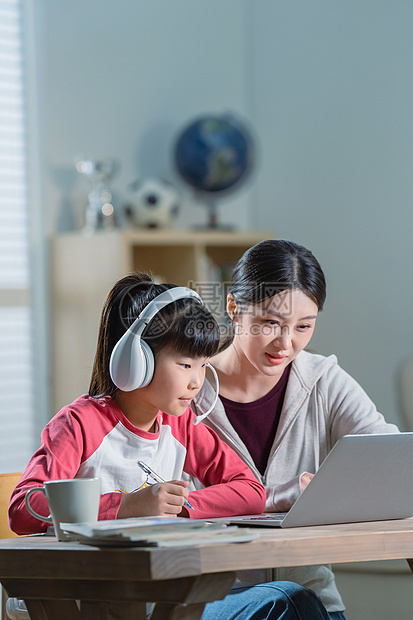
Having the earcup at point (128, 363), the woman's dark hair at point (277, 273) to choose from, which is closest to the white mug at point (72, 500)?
the earcup at point (128, 363)

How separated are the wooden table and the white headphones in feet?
0.84

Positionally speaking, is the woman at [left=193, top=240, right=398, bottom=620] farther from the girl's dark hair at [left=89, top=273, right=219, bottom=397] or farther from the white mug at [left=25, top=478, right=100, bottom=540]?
the white mug at [left=25, top=478, right=100, bottom=540]

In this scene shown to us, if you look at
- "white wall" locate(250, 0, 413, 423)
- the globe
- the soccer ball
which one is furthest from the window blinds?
"white wall" locate(250, 0, 413, 423)

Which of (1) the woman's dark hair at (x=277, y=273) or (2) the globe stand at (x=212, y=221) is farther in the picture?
(2) the globe stand at (x=212, y=221)

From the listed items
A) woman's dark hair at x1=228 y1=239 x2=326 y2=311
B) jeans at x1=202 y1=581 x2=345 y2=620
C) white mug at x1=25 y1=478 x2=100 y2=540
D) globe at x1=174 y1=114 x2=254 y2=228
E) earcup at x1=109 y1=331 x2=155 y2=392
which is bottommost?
jeans at x1=202 y1=581 x2=345 y2=620

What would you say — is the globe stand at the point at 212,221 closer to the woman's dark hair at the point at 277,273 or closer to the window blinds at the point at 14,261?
the window blinds at the point at 14,261

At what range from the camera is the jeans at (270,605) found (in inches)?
47.6

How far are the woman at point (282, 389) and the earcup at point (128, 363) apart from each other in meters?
0.34

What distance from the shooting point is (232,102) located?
3.79 metres

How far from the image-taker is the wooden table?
904 mm

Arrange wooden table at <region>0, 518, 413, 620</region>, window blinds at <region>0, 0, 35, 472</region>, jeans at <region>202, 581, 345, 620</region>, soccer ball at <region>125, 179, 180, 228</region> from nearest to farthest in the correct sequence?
wooden table at <region>0, 518, 413, 620</region>
jeans at <region>202, 581, 345, 620</region>
window blinds at <region>0, 0, 35, 472</region>
soccer ball at <region>125, 179, 180, 228</region>

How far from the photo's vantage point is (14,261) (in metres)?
3.13

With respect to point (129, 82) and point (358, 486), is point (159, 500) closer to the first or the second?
point (358, 486)

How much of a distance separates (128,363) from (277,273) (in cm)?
40
